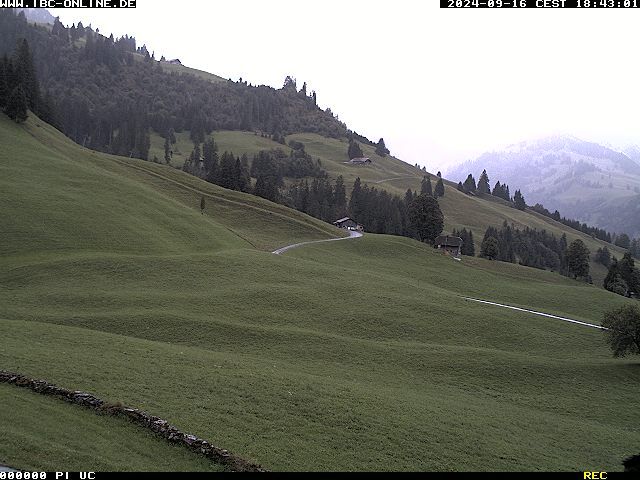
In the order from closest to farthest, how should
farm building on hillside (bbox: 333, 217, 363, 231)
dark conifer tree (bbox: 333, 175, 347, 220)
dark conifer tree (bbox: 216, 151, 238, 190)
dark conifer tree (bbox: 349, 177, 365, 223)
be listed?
dark conifer tree (bbox: 216, 151, 238, 190), farm building on hillside (bbox: 333, 217, 363, 231), dark conifer tree (bbox: 349, 177, 365, 223), dark conifer tree (bbox: 333, 175, 347, 220)

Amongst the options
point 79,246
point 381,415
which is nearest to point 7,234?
point 79,246

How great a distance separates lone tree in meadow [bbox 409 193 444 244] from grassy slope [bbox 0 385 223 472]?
104m

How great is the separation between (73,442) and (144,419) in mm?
3246

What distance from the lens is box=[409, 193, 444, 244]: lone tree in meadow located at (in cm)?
11862

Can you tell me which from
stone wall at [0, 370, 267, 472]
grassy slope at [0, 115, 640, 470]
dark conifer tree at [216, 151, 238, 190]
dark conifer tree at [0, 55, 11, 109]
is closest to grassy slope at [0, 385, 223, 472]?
stone wall at [0, 370, 267, 472]

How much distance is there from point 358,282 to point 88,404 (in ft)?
150

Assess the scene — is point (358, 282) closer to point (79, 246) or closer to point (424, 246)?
point (79, 246)

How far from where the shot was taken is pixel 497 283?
3570 inches

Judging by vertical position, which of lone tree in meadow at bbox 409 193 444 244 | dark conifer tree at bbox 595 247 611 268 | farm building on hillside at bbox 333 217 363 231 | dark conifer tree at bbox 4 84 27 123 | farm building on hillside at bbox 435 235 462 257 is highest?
dark conifer tree at bbox 4 84 27 123

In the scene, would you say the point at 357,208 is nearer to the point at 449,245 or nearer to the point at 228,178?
the point at 449,245

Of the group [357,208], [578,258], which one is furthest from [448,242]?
[357,208]

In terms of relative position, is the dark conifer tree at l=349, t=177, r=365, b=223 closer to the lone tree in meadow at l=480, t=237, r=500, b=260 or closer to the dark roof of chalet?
the dark roof of chalet

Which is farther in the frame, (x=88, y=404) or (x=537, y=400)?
(x=537, y=400)

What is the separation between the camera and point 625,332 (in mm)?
46656
